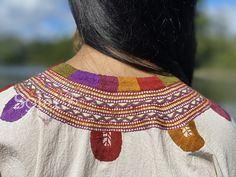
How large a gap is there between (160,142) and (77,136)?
147 millimetres

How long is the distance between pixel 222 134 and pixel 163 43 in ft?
0.67

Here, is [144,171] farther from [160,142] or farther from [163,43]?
[163,43]

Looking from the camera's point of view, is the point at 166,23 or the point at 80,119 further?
the point at 166,23

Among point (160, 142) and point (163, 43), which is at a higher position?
point (163, 43)

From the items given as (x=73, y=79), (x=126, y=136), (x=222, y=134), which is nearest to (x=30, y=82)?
(x=73, y=79)

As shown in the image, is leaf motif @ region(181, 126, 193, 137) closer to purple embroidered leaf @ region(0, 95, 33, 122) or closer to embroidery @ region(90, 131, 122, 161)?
embroidery @ region(90, 131, 122, 161)

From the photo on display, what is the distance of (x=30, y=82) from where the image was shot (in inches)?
37.7

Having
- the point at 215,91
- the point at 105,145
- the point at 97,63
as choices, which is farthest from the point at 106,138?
the point at 215,91

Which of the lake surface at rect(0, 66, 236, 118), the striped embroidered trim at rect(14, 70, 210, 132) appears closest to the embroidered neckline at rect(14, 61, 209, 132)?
the striped embroidered trim at rect(14, 70, 210, 132)

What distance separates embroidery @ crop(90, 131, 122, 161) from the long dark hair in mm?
140

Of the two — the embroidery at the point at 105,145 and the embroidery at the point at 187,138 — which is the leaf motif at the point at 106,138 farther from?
the embroidery at the point at 187,138

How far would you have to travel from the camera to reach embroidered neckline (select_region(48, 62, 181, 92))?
38.4 inches

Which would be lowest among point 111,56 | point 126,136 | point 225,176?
point 225,176

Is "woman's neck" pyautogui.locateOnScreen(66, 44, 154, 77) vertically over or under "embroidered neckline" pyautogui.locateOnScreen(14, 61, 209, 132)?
over
